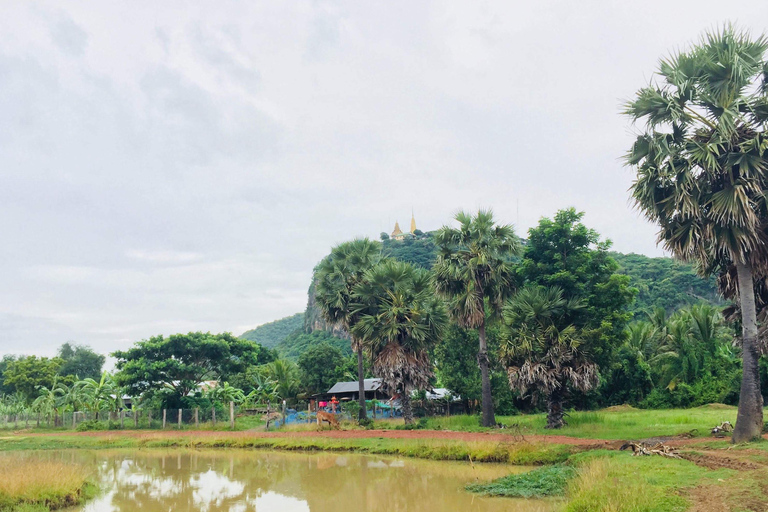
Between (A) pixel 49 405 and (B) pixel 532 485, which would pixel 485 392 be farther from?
(A) pixel 49 405

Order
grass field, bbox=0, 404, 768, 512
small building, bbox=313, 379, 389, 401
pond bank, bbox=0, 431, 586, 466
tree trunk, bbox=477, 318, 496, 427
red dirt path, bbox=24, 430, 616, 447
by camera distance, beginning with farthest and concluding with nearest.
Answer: small building, bbox=313, 379, 389, 401, tree trunk, bbox=477, 318, 496, 427, red dirt path, bbox=24, 430, 616, 447, pond bank, bbox=0, 431, 586, 466, grass field, bbox=0, 404, 768, 512

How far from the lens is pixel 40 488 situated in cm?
1252

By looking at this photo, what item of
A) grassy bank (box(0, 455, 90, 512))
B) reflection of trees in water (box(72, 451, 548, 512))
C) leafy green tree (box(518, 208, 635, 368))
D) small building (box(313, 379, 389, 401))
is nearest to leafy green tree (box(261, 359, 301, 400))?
small building (box(313, 379, 389, 401))

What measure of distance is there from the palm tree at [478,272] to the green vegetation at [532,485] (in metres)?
11.0

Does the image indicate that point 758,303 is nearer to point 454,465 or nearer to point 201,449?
point 454,465

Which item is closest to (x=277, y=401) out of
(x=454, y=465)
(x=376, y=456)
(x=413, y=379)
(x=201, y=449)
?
(x=201, y=449)

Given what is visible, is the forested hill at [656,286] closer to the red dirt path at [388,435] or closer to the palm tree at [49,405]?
the red dirt path at [388,435]

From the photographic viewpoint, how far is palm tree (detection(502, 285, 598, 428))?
21.7 metres

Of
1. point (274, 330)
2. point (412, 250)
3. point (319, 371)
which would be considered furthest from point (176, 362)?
point (274, 330)

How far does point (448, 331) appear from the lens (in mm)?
30766

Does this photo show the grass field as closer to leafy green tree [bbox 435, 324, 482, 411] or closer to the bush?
leafy green tree [bbox 435, 324, 482, 411]

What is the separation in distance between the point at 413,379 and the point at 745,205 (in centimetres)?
1649

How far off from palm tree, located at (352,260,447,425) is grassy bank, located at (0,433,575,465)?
462 centimetres

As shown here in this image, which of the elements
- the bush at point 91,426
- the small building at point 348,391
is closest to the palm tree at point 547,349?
the small building at point 348,391
